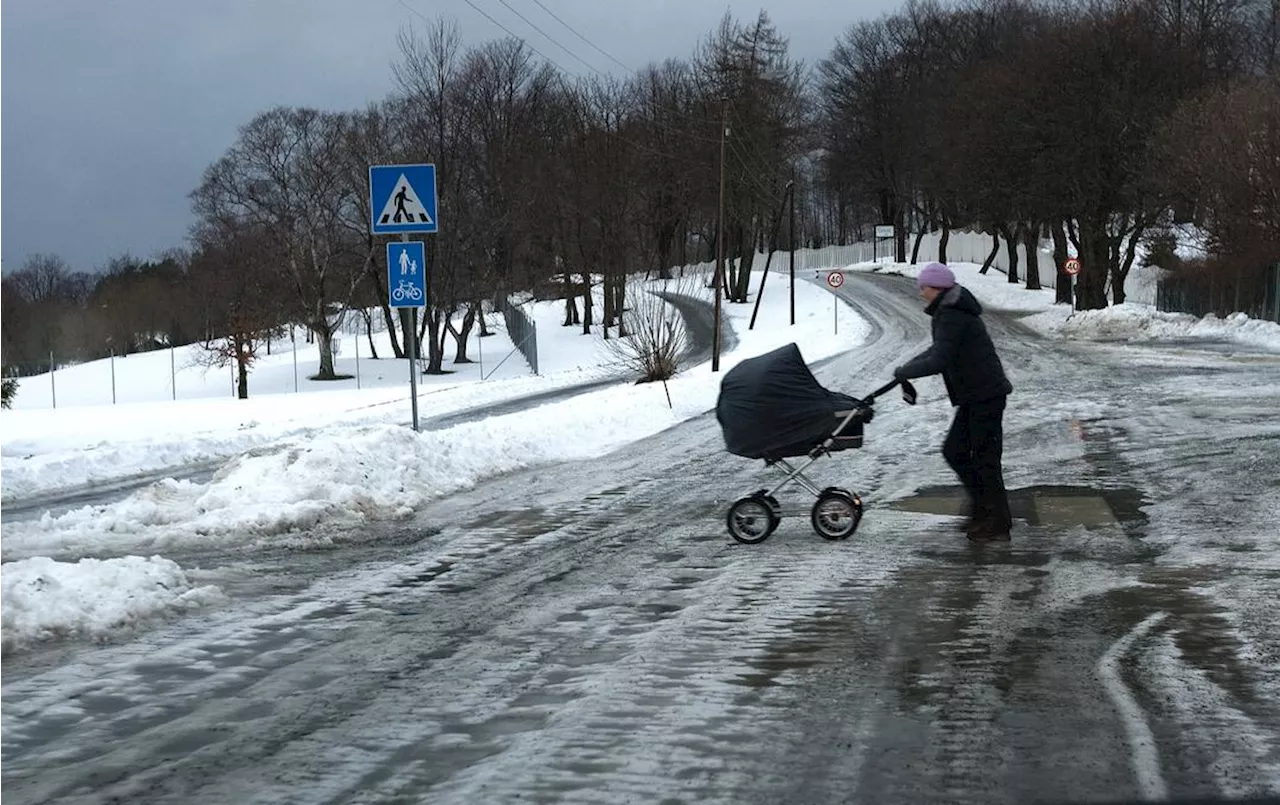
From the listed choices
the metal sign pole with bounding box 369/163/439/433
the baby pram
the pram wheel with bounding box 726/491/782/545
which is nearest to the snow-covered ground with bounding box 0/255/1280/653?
the metal sign pole with bounding box 369/163/439/433

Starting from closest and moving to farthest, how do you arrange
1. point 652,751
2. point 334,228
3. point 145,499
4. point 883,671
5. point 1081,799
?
point 1081,799
point 652,751
point 883,671
point 145,499
point 334,228

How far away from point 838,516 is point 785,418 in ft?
2.83

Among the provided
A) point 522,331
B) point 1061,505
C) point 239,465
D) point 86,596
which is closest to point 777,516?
point 1061,505

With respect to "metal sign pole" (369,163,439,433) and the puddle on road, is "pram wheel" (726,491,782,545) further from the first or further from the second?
"metal sign pole" (369,163,439,433)

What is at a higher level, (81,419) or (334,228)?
(334,228)

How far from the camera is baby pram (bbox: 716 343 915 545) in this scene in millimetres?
8852

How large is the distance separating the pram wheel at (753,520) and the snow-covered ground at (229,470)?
3115 millimetres

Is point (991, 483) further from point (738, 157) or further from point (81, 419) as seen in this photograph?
point (738, 157)

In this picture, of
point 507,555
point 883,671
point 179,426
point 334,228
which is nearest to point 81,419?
point 179,426

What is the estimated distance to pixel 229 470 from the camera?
39.4 ft

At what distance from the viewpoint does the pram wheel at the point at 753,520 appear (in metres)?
9.16

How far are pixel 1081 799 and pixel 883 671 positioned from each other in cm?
165

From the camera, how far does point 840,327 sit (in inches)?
2007

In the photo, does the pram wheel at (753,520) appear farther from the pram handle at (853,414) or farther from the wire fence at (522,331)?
the wire fence at (522,331)
